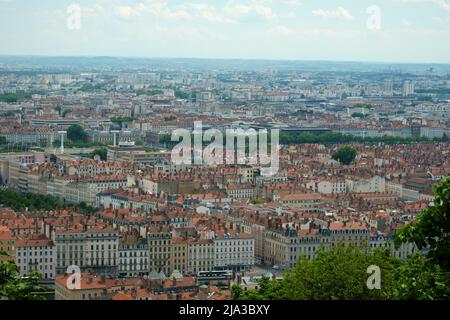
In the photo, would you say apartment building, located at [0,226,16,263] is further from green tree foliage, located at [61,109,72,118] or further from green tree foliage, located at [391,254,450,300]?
green tree foliage, located at [61,109,72,118]

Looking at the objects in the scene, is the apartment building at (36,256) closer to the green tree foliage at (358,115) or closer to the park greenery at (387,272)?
the park greenery at (387,272)

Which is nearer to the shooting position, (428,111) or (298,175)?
(298,175)

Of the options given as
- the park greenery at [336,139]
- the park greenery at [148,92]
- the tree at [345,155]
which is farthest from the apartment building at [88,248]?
the park greenery at [148,92]

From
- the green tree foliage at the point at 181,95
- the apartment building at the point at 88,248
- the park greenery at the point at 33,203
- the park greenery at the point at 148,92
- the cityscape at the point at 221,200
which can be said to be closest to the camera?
the cityscape at the point at 221,200

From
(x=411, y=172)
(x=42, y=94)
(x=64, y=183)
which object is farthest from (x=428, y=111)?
(x=64, y=183)

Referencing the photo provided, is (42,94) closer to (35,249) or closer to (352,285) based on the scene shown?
(35,249)
